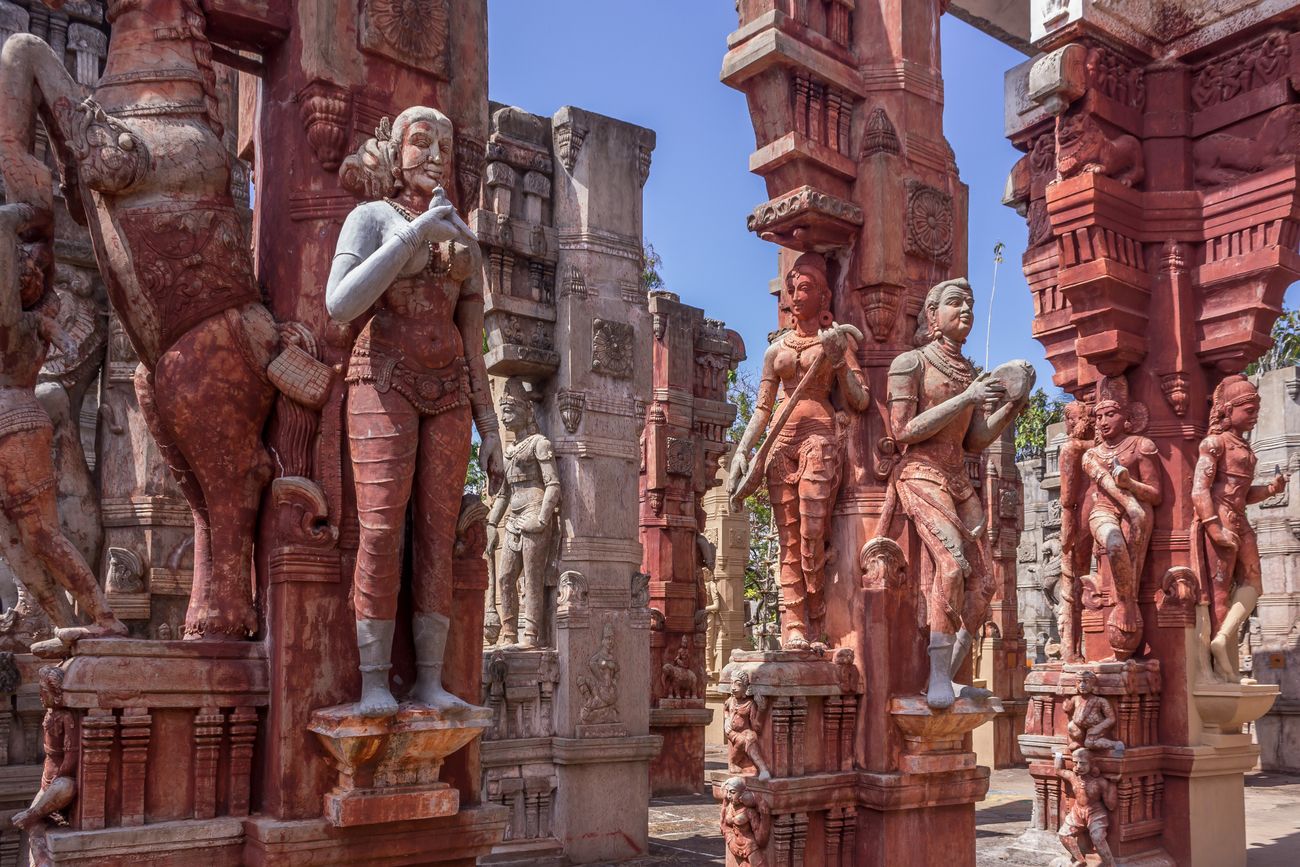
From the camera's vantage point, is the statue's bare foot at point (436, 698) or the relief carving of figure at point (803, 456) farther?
the relief carving of figure at point (803, 456)

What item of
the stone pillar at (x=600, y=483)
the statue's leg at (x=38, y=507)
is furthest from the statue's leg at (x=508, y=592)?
the statue's leg at (x=38, y=507)

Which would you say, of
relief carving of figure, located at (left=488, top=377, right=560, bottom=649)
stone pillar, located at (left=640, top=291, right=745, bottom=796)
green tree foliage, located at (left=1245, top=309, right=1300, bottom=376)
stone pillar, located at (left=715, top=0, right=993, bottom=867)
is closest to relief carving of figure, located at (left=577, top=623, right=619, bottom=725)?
relief carving of figure, located at (left=488, top=377, right=560, bottom=649)

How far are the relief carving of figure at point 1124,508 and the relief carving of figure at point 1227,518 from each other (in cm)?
36

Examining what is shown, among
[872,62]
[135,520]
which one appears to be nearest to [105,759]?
[135,520]

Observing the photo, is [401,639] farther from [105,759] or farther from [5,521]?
[5,521]

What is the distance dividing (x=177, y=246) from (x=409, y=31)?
134cm

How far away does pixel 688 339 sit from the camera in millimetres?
14977

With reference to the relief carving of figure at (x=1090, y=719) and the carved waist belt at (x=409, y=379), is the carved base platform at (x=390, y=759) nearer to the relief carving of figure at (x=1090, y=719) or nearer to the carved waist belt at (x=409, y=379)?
the carved waist belt at (x=409, y=379)

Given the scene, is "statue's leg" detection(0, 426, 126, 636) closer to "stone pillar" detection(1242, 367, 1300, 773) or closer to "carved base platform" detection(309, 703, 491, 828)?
"carved base platform" detection(309, 703, 491, 828)

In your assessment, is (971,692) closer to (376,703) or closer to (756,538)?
(376,703)

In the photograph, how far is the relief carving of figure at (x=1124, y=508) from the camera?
27.8 feet

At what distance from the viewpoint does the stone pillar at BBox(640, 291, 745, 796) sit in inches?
550

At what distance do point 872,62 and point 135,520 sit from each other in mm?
6266

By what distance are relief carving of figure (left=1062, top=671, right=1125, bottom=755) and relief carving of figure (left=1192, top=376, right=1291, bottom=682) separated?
42.1 inches
